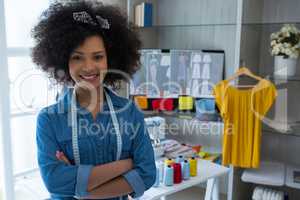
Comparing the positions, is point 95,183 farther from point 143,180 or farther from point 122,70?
point 122,70

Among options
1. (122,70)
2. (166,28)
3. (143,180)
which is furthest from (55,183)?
(166,28)

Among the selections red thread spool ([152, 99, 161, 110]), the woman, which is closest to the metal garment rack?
the woman

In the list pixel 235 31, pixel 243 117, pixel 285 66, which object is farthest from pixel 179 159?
pixel 235 31

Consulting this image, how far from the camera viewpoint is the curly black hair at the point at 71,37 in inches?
49.4

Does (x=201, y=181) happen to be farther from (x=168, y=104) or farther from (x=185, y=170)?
(x=168, y=104)

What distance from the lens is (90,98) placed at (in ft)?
4.32

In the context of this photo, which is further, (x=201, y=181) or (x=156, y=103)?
(x=156, y=103)

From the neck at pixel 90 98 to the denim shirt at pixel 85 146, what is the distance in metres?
0.03

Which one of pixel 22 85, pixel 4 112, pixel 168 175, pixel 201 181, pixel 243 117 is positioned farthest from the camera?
pixel 243 117

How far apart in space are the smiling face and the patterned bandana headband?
2.5 inches

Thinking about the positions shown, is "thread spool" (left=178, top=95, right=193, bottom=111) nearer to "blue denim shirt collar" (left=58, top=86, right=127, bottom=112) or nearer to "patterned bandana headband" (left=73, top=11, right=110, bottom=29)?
"blue denim shirt collar" (left=58, top=86, right=127, bottom=112)

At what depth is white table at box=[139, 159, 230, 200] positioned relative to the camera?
1.72 metres

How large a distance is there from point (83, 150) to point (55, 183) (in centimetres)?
16

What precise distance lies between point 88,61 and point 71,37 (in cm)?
12
